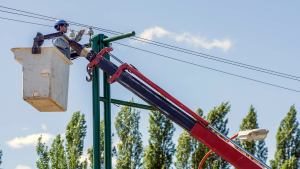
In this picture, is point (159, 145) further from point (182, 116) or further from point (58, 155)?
point (182, 116)

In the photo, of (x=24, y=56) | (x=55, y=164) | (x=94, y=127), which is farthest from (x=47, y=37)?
(x=55, y=164)

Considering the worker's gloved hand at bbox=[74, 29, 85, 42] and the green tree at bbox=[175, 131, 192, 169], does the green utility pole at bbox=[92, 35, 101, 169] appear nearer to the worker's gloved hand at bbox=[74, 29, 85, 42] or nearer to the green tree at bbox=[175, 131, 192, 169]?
the worker's gloved hand at bbox=[74, 29, 85, 42]

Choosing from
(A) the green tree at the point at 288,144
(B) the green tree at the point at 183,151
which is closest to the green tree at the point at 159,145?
(B) the green tree at the point at 183,151

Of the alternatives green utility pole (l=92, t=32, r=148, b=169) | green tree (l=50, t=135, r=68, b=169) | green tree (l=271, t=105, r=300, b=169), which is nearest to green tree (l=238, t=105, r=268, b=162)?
green tree (l=271, t=105, r=300, b=169)

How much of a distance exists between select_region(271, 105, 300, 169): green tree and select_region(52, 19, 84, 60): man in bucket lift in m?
26.2

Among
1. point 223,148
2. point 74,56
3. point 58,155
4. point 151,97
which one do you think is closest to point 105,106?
point 151,97

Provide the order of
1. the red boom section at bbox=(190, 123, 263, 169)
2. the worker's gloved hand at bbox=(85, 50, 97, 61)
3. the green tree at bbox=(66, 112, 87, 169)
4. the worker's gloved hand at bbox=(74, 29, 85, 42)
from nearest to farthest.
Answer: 1. the red boom section at bbox=(190, 123, 263, 169)
2. the worker's gloved hand at bbox=(85, 50, 97, 61)
3. the worker's gloved hand at bbox=(74, 29, 85, 42)
4. the green tree at bbox=(66, 112, 87, 169)

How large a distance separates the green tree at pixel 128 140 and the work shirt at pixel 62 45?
2446cm

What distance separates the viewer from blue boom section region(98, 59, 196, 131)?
1134 centimetres

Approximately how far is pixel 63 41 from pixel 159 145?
83.2ft

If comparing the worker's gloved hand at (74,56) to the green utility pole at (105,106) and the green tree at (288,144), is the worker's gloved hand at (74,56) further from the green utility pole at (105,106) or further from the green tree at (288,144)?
the green tree at (288,144)

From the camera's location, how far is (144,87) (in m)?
11.5

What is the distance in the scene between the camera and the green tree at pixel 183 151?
1415 inches

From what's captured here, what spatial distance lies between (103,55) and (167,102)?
1502 mm
